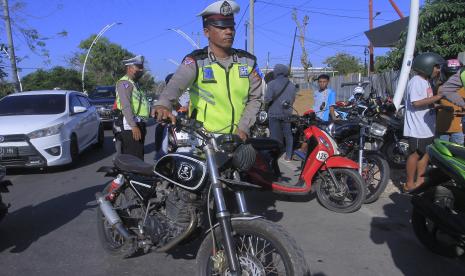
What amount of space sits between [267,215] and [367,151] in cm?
168

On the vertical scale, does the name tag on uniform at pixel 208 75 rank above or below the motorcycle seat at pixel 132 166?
above

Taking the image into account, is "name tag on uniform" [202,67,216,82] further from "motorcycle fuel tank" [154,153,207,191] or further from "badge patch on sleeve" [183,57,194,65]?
"motorcycle fuel tank" [154,153,207,191]

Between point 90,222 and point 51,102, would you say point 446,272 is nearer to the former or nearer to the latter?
point 90,222

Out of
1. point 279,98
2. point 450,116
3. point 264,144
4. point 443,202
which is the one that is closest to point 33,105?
Answer: point 279,98

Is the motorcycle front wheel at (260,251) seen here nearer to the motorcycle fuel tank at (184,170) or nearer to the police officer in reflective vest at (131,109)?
the motorcycle fuel tank at (184,170)

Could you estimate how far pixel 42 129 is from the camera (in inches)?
302

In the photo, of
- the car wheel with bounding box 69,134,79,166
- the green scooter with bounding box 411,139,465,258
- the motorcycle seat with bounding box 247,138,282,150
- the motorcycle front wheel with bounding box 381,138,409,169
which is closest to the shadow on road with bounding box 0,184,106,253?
the car wheel with bounding box 69,134,79,166

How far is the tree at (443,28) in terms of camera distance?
1071cm

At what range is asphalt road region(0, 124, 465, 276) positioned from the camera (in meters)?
3.76

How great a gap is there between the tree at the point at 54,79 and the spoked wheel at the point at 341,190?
116 ft

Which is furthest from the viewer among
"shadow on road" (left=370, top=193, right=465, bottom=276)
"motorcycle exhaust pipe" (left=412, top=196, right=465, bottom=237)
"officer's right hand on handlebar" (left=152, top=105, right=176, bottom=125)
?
"shadow on road" (left=370, top=193, right=465, bottom=276)

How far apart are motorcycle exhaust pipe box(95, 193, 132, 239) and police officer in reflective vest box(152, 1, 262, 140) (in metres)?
1.11

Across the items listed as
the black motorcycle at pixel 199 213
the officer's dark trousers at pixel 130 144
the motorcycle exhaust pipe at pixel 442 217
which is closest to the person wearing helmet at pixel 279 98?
the officer's dark trousers at pixel 130 144

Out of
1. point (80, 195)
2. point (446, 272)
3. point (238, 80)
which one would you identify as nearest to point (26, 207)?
point (80, 195)
